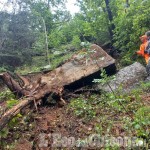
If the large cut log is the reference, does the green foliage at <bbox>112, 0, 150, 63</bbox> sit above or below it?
above

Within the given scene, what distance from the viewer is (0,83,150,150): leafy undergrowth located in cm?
336

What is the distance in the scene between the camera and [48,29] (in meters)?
16.0

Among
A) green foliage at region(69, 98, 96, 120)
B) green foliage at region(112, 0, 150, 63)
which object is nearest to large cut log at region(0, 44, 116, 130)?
green foliage at region(69, 98, 96, 120)

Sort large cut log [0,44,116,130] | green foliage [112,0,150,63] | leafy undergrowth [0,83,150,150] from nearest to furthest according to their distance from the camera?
leafy undergrowth [0,83,150,150], large cut log [0,44,116,130], green foliage [112,0,150,63]

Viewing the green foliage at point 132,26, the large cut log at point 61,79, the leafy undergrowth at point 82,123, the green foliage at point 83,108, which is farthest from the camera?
the green foliage at point 132,26

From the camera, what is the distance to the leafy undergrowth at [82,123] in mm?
3359

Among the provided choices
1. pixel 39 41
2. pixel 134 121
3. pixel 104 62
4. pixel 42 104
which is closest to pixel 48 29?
pixel 39 41

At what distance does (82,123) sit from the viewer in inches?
158

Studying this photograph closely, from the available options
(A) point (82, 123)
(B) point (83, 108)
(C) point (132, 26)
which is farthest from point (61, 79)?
(C) point (132, 26)

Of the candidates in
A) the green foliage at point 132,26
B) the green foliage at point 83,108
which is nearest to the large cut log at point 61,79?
the green foliage at point 83,108

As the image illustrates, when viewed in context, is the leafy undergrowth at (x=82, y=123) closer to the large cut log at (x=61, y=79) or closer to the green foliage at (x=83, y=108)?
the green foliage at (x=83, y=108)

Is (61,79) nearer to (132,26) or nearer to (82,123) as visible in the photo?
(82,123)

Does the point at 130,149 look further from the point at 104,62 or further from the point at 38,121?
the point at 104,62

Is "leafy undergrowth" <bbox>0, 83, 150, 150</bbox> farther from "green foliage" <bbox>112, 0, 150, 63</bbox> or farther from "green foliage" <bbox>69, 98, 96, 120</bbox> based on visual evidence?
"green foliage" <bbox>112, 0, 150, 63</bbox>
